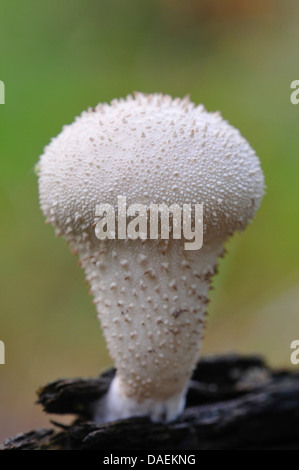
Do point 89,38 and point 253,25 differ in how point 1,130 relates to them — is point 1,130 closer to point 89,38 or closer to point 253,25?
point 89,38

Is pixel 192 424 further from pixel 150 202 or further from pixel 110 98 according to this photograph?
pixel 110 98

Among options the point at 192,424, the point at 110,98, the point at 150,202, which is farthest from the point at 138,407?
the point at 110,98

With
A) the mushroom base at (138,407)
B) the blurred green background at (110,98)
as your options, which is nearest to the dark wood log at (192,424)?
the mushroom base at (138,407)

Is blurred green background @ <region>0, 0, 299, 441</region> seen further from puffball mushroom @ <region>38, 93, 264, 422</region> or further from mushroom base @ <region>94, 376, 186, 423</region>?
puffball mushroom @ <region>38, 93, 264, 422</region>

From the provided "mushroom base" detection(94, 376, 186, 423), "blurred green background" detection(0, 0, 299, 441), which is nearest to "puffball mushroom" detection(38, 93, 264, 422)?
"mushroom base" detection(94, 376, 186, 423)

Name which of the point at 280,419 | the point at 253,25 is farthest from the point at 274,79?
the point at 280,419

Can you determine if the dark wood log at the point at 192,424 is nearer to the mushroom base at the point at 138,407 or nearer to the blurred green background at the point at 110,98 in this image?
the mushroom base at the point at 138,407
